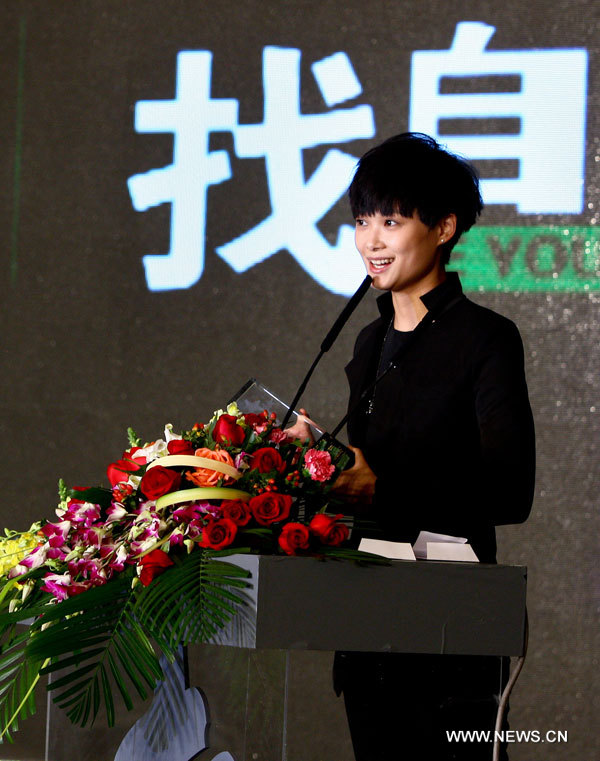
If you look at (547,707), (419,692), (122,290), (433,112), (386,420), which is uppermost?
(433,112)

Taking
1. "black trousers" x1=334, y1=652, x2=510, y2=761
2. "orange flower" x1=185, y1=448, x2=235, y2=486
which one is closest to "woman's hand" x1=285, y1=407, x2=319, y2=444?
"orange flower" x1=185, y1=448, x2=235, y2=486

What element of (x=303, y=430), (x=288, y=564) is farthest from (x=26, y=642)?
(x=303, y=430)

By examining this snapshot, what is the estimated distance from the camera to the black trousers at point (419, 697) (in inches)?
38.2

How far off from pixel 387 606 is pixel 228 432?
1.06ft

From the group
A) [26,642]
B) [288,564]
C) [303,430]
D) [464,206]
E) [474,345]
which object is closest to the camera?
[288,564]

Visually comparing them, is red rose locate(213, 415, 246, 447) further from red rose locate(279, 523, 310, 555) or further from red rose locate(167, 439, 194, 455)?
red rose locate(279, 523, 310, 555)

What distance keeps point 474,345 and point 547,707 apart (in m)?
1.88

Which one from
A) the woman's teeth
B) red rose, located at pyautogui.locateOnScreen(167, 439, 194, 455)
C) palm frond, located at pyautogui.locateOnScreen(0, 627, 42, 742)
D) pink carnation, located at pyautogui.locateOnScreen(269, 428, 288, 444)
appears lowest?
palm frond, located at pyautogui.locateOnScreen(0, 627, 42, 742)

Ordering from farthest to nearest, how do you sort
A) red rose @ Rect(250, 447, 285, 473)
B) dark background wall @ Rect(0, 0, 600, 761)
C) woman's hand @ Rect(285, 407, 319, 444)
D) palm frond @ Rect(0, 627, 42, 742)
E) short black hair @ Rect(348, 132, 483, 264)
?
dark background wall @ Rect(0, 0, 600, 761) < short black hair @ Rect(348, 132, 483, 264) < woman's hand @ Rect(285, 407, 319, 444) < red rose @ Rect(250, 447, 285, 473) < palm frond @ Rect(0, 627, 42, 742)

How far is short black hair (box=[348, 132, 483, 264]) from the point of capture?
1654 millimetres

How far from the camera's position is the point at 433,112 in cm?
319

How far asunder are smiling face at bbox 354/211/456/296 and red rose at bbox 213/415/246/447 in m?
0.56

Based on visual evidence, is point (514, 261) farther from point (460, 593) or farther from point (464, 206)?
point (460, 593)

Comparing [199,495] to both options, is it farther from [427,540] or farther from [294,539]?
[427,540]
